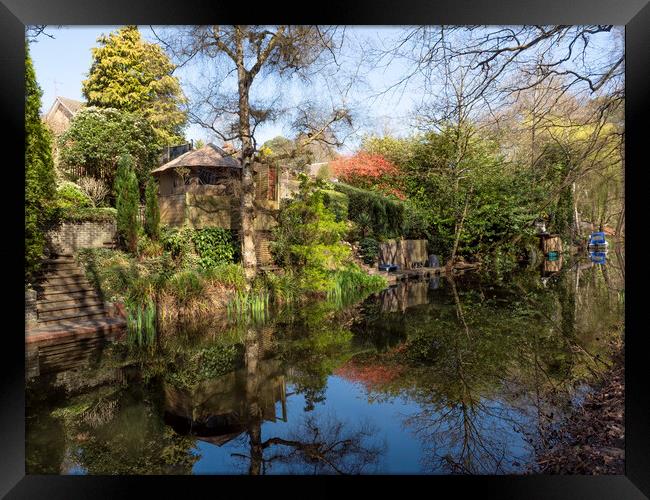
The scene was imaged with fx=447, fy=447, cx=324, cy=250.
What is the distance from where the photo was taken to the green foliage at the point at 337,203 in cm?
918

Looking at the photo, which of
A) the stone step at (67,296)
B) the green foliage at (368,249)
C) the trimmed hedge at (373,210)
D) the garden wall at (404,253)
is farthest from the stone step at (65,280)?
the garden wall at (404,253)

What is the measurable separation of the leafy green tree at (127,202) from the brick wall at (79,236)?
0.48 metres

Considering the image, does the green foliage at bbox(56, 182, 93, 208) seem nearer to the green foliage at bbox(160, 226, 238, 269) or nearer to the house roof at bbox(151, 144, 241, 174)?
the house roof at bbox(151, 144, 241, 174)

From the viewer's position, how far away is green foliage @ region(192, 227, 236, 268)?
7.45 meters

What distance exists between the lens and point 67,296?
541 cm

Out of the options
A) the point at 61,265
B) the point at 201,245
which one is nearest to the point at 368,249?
the point at 201,245

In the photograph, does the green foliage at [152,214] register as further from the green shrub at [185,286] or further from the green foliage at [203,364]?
the green foliage at [203,364]

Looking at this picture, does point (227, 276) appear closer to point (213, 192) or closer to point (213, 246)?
point (213, 246)

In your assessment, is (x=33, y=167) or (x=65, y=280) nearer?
(x=33, y=167)

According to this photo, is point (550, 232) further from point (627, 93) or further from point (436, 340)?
point (627, 93)

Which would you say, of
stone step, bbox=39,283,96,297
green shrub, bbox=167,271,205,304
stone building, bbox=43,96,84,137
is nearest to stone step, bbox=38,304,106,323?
stone step, bbox=39,283,96,297

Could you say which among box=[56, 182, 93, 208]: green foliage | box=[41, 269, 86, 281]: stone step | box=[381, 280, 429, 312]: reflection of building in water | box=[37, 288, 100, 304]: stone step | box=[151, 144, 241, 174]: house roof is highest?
box=[151, 144, 241, 174]: house roof

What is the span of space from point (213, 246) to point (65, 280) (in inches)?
93.4

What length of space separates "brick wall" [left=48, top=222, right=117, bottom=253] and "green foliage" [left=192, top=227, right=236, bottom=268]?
55.9 inches
